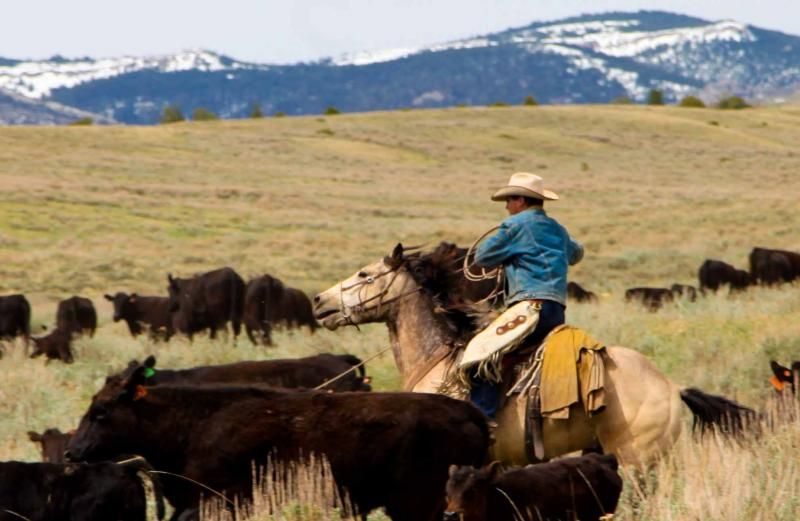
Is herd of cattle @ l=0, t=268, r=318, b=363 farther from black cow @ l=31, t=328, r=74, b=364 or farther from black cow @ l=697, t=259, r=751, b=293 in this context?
black cow @ l=697, t=259, r=751, b=293

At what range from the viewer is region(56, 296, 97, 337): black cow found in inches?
909

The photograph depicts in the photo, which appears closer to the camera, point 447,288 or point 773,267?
point 447,288

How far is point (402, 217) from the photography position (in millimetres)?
53344

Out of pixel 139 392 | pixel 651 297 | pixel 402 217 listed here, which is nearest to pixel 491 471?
pixel 139 392

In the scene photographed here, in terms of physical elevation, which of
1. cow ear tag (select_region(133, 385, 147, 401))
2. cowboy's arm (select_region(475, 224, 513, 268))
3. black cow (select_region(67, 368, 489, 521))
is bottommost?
black cow (select_region(67, 368, 489, 521))

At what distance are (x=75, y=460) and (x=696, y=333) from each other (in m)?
10.2

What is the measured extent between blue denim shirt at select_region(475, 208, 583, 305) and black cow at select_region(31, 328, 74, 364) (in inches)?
416

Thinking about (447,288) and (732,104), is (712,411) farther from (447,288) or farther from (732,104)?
(732,104)

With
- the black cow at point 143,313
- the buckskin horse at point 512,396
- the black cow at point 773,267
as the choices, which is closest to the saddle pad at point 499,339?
the buckskin horse at point 512,396

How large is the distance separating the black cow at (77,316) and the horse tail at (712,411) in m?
13.3

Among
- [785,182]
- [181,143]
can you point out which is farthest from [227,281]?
[181,143]

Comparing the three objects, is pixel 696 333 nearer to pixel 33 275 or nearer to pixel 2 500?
pixel 2 500

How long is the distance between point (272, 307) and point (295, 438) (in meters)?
14.5

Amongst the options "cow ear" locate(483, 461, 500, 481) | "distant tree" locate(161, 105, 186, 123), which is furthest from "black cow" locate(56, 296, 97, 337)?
"distant tree" locate(161, 105, 186, 123)
